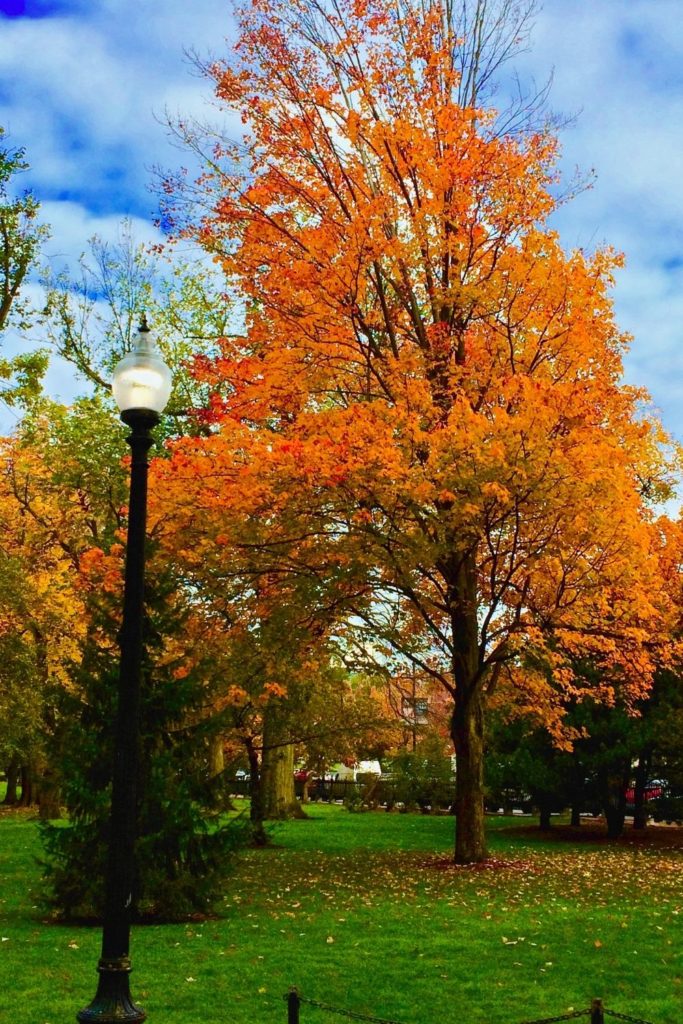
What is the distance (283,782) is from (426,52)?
20437 mm

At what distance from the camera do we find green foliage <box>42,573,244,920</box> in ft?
36.2

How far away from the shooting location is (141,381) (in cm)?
609

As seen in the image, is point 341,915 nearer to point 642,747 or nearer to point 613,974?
point 613,974

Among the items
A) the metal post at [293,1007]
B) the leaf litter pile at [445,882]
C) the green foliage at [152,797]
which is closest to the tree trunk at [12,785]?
the leaf litter pile at [445,882]

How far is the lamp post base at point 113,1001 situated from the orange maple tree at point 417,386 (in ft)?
31.2

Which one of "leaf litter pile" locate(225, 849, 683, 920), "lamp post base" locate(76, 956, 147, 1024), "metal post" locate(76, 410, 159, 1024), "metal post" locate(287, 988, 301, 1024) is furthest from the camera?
"leaf litter pile" locate(225, 849, 683, 920)

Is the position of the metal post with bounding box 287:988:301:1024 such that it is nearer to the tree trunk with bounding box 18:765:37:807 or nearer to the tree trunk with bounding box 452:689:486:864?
the tree trunk with bounding box 452:689:486:864

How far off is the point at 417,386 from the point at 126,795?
36.0 ft

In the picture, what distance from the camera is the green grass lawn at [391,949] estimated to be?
7.88 m

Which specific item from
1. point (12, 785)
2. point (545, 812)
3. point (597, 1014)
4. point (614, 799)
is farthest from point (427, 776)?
point (597, 1014)

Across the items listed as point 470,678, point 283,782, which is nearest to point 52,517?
point 283,782

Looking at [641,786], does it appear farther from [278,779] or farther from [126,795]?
[126,795]

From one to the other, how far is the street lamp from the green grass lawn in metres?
2.39

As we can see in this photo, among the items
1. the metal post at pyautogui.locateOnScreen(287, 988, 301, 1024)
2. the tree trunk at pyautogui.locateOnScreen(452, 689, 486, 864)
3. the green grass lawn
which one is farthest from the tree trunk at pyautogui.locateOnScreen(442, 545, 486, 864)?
the metal post at pyautogui.locateOnScreen(287, 988, 301, 1024)
